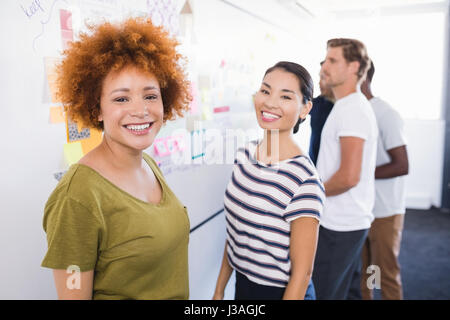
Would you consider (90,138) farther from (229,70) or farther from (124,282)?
(229,70)

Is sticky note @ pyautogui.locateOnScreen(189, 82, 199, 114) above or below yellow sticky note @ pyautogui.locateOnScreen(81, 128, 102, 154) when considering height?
above

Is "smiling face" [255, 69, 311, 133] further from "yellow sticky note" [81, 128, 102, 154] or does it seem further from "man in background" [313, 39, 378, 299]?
"yellow sticky note" [81, 128, 102, 154]

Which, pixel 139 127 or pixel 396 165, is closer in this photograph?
pixel 139 127

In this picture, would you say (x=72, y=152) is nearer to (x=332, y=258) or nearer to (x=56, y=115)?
(x=56, y=115)

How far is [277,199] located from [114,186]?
0.41 metres

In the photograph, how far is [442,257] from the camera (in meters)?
2.72

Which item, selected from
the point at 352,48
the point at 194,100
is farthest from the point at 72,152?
the point at 352,48

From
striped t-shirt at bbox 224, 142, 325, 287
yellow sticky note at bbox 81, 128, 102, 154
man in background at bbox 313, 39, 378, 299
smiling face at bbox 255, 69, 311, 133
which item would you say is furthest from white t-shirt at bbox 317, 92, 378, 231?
yellow sticky note at bbox 81, 128, 102, 154

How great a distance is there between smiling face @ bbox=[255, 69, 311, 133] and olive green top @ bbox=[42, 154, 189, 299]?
31 centimetres

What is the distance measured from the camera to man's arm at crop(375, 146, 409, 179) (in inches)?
66.7

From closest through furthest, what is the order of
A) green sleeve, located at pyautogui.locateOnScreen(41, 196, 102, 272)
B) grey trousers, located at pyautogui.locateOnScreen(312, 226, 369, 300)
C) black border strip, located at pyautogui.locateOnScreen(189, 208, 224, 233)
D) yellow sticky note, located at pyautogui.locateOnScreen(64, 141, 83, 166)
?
1. green sleeve, located at pyautogui.locateOnScreen(41, 196, 102, 272)
2. yellow sticky note, located at pyautogui.locateOnScreen(64, 141, 83, 166)
3. grey trousers, located at pyautogui.locateOnScreen(312, 226, 369, 300)
4. black border strip, located at pyautogui.locateOnScreen(189, 208, 224, 233)

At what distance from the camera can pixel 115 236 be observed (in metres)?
0.67

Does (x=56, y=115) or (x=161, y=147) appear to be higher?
(x=56, y=115)

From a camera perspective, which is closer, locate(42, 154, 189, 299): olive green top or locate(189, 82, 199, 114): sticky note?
locate(42, 154, 189, 299): olive green top
